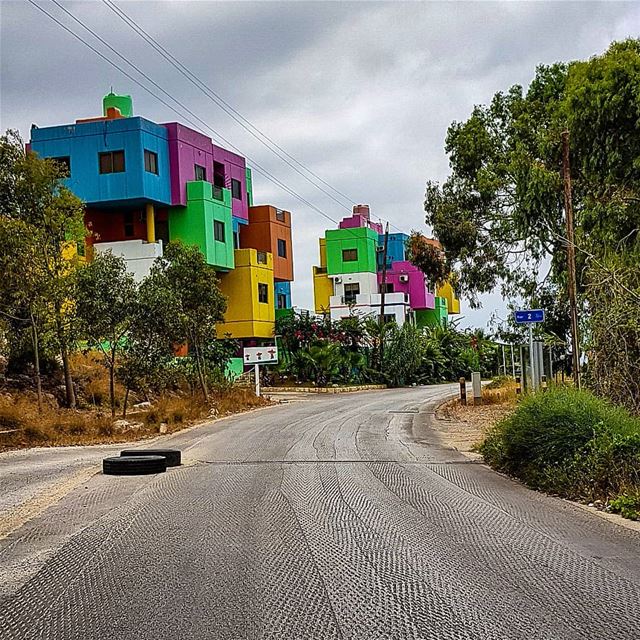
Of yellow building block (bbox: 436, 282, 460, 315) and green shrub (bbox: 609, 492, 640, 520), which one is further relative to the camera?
yellow building block (bbox: 436, 282, 460, 315)

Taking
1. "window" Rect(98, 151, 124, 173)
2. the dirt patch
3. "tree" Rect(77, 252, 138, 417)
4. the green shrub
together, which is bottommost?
the dirt patch

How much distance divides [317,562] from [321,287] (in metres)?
66.4

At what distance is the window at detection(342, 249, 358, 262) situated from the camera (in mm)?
70062

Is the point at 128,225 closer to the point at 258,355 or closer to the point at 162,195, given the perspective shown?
the point at 162,195

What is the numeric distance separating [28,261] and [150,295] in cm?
348

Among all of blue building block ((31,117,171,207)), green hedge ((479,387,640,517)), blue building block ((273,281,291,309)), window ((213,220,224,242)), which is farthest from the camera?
blue building block ((273,281,291,309))

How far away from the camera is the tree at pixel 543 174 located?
62.6 feet

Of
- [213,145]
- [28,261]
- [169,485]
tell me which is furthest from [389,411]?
[213,145]

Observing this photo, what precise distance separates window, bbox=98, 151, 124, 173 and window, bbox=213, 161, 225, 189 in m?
8.36

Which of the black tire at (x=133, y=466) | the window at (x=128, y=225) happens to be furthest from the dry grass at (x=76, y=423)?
the window at (x=128, y=225)

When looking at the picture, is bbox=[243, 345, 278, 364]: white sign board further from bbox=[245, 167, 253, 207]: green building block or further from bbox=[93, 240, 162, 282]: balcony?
bbox=[245, 167, 253, 207]: green building block

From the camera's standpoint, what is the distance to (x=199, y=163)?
157ft

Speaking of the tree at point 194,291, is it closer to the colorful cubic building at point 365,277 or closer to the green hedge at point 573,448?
the green hedge at point 573,448

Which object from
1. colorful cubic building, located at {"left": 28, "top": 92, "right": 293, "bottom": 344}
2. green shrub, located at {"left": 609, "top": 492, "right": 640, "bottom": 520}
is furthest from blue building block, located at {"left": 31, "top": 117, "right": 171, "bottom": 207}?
green shrub, located at {"left": 609, "top": 492, "right": 640, "bottom": 520}
